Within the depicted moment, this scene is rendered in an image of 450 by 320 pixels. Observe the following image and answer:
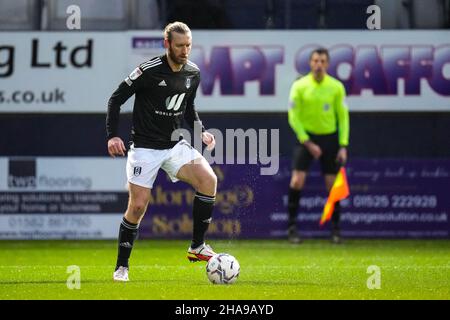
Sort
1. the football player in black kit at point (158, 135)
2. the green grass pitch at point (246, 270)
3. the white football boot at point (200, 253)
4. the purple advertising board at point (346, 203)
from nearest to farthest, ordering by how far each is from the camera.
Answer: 1. the green grass pitch at point (246, 270)
2. the football player in black kit at point (158, 135)
3. the white football boot at point (200, 253)
4. the purple advertising board at point (346, 203)

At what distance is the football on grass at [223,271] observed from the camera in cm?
879

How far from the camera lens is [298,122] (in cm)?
1408

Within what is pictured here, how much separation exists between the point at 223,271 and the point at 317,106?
569 centimetres

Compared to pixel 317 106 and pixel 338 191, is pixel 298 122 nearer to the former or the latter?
pixel 317 106

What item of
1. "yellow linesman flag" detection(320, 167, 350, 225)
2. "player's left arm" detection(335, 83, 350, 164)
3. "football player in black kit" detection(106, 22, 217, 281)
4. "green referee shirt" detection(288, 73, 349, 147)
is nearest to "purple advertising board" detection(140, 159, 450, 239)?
"yellow linesman flag" detection(320, 167, 350, 225)

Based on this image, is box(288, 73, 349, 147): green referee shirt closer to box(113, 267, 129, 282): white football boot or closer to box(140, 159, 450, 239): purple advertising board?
box(140, 159, 450, 239): purple advertising board

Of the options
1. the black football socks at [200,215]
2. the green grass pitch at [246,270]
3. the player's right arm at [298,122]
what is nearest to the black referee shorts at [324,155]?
the player's right arm at [298,122]

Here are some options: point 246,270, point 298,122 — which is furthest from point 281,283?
point 298,122

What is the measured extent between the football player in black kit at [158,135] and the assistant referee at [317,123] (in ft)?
16.0

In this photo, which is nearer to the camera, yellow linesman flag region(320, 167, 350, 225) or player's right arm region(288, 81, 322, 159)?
player's right arm region(288, 81, 322, 159)

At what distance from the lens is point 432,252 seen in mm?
12938

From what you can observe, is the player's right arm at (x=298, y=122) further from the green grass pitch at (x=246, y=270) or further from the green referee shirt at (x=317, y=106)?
the green grass pitch at (x=246, y=270)

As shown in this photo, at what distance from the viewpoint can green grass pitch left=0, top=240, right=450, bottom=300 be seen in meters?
8.22
